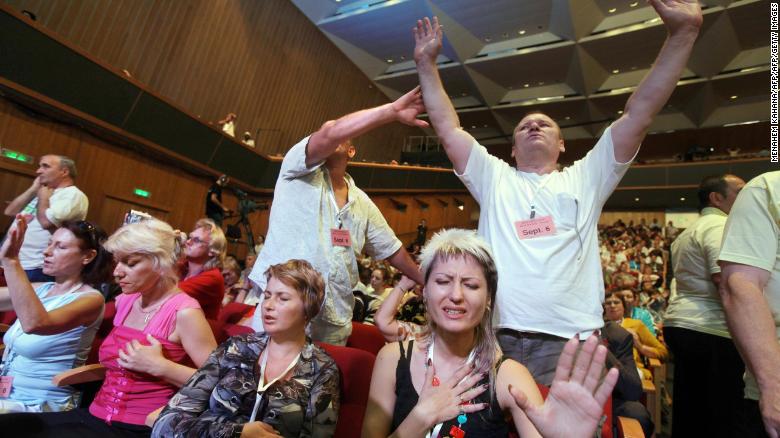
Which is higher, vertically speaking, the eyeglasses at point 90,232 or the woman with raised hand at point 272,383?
the eyeglasses at point 90,232

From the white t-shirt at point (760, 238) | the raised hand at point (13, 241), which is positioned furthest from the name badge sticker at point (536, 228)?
the raised hand at point (13, 241)

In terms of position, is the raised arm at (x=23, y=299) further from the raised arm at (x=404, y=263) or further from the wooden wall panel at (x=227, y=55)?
the wooden wall panel at (x=227, y=55)

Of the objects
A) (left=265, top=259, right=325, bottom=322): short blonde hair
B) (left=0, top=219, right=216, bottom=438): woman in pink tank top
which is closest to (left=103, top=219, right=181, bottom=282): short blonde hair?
(left=0, top=219, right=216, bottom=438): woman in pink tank top

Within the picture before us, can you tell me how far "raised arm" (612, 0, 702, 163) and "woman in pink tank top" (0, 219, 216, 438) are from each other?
148 centimetres

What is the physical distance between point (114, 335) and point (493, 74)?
1160 centimetres

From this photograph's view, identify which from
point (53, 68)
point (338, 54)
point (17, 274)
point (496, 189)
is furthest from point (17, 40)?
point (338, 54)

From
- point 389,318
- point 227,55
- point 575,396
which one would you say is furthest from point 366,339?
point 227,55

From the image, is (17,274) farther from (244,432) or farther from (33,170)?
(33,170)

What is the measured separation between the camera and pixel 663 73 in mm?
1250

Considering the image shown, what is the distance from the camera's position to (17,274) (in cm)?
138

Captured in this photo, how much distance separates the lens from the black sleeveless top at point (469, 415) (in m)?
1.01

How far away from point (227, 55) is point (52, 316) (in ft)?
21.9

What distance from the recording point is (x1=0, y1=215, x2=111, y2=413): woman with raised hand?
4.50ft

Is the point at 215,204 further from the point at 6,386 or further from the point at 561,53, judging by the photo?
the point at 561,53
